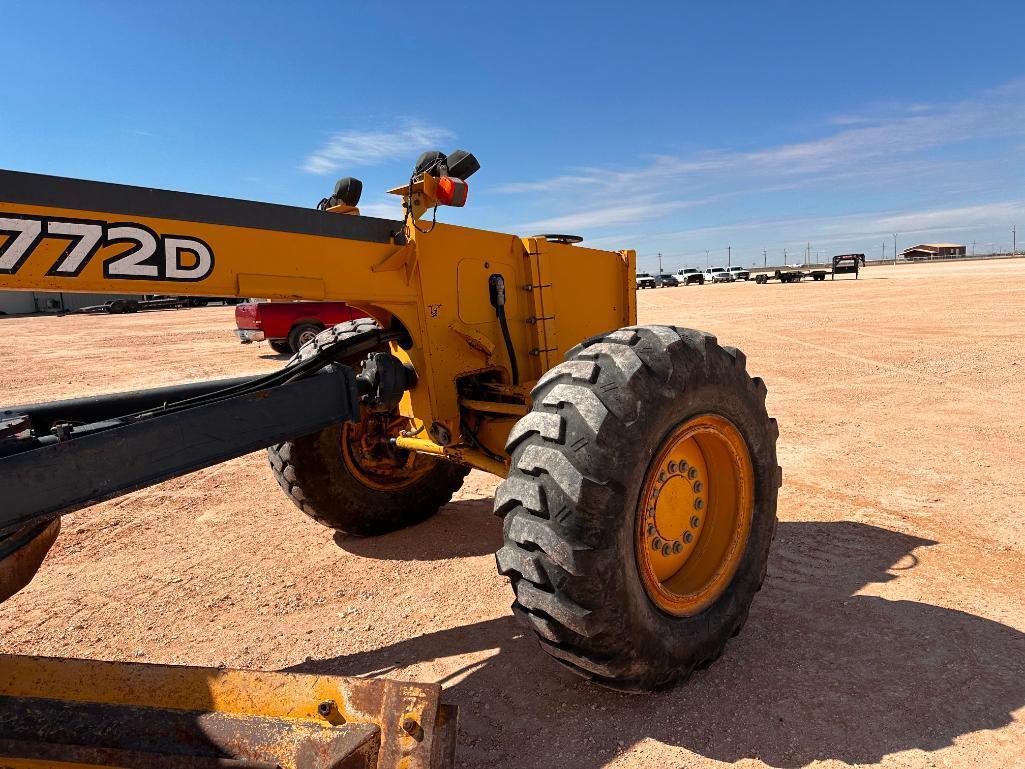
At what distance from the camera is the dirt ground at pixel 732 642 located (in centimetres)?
273

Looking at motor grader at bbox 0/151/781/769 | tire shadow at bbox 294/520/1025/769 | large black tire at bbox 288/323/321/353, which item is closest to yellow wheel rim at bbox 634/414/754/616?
motor grader at bbox 0/151/781/769

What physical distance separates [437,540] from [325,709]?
9.03ft

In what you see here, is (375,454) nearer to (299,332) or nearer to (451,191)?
(451,191)

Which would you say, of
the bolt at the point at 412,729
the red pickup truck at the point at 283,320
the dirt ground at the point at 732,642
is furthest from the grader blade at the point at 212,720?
the red pickup truck at the point at 283,320

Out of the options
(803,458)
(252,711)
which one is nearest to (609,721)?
(252,711)

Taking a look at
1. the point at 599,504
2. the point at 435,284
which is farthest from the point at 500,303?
the point at 599,504

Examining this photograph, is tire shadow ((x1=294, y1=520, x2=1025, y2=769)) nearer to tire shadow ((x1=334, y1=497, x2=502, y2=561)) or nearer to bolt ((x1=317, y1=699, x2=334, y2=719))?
bolt ((x1=317, y1=699, x2=334, y2=719))

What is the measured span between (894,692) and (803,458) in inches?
145

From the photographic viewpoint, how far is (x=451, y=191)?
335 cm

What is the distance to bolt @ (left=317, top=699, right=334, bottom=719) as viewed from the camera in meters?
2.14

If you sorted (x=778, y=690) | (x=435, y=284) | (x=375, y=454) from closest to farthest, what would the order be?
(x=778, y=690) < (x=435, y=284) < (x=375, y=454)

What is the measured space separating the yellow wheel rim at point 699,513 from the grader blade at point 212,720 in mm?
1343

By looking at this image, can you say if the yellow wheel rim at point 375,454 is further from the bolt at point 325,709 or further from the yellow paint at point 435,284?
the bolt at point 325,709

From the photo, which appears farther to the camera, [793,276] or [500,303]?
[793,276]
